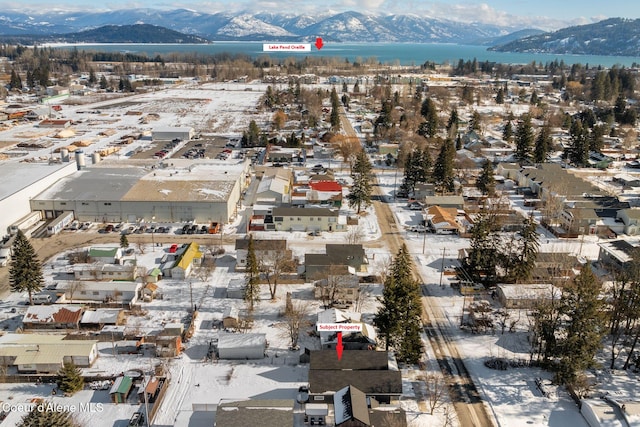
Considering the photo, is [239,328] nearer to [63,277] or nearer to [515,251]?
[63,277]

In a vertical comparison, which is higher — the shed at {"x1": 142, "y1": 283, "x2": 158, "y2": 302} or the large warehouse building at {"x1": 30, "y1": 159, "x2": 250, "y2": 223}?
the large warehouse building at {"x1": 30, "y1": 159, "x2": 250, "y2": 223}

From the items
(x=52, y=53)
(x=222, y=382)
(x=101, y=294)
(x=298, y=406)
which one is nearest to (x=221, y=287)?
(x=101, y=294)

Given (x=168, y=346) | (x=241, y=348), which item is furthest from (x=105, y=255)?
(x=241, y=348)

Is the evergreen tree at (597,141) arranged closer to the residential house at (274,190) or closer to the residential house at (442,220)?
the residential house at (442,220)

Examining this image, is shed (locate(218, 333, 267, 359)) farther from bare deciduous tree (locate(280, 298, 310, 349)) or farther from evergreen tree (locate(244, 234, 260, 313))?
evergreen tree (locate(244, 234, 260, 313))

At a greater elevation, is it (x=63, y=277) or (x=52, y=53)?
(x=52, y=53)

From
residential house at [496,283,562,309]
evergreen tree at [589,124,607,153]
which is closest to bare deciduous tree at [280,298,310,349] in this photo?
residential house at [496,283,562,309]
